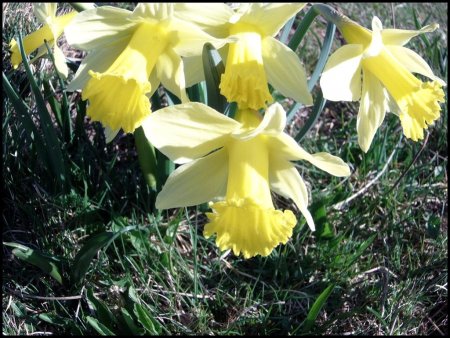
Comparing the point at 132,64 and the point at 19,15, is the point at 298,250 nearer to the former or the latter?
the point at 132,64

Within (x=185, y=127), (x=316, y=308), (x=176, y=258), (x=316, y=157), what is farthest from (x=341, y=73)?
(x=176, y=258)

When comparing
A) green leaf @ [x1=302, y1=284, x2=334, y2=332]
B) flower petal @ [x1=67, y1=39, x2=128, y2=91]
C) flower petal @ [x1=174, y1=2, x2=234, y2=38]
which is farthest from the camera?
green leaf @ [x1=302, y1=284, x2=334, y2=332]

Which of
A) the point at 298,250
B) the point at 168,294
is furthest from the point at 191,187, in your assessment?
the point at 298,250

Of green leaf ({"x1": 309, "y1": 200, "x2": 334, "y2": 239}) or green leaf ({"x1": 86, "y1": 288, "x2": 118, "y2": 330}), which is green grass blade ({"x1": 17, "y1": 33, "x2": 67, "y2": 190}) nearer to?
green leaf ({"x1": 86, "y1": 288, "x2": 118, "y2": 330})

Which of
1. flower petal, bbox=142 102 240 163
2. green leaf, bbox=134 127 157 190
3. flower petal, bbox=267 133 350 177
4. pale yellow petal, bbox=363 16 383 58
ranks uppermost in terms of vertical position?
pale yellow petal, bbox=363 16 383 58

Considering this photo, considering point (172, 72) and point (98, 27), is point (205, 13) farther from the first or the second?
point (98, 27)

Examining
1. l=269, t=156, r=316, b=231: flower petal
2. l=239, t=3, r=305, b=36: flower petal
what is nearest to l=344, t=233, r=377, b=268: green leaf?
l=269, t=156, r=316, b=231: flower petal

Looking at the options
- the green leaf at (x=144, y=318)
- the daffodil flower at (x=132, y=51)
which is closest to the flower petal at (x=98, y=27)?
the daffodil flower at (x=132, y=51)
